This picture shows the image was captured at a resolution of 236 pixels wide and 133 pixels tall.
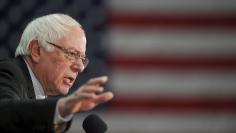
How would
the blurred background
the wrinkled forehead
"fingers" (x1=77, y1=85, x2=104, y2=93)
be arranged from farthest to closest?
the blurred background, the wrinkled forehead, "fingers" (x1=77, y1=85, x2=104, y2=93)

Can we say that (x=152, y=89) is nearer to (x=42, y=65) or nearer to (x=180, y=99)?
(x=180, y=99)

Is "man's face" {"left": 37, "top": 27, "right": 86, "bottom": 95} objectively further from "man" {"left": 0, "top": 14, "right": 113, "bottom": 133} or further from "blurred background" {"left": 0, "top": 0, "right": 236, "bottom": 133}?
"blurred background" {"left": 0, "top": 0, "right": 236, "bottom": 133}

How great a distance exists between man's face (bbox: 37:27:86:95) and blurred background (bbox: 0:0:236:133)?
147 cm

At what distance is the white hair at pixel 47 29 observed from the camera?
1581mm

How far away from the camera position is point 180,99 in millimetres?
3266

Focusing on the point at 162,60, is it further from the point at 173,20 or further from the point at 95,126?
the point at 95,126

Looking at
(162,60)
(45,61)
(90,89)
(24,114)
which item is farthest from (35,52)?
(162,60)

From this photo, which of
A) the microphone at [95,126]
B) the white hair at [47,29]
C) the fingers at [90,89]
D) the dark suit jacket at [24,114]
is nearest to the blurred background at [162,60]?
the white hair at [47,29]

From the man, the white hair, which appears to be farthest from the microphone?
the white hair

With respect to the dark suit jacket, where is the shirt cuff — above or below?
above

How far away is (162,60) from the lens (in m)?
3.24

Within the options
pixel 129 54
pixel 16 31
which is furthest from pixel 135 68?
pixel 16 31

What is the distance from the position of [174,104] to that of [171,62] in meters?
0.17

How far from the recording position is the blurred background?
10.4 ft
